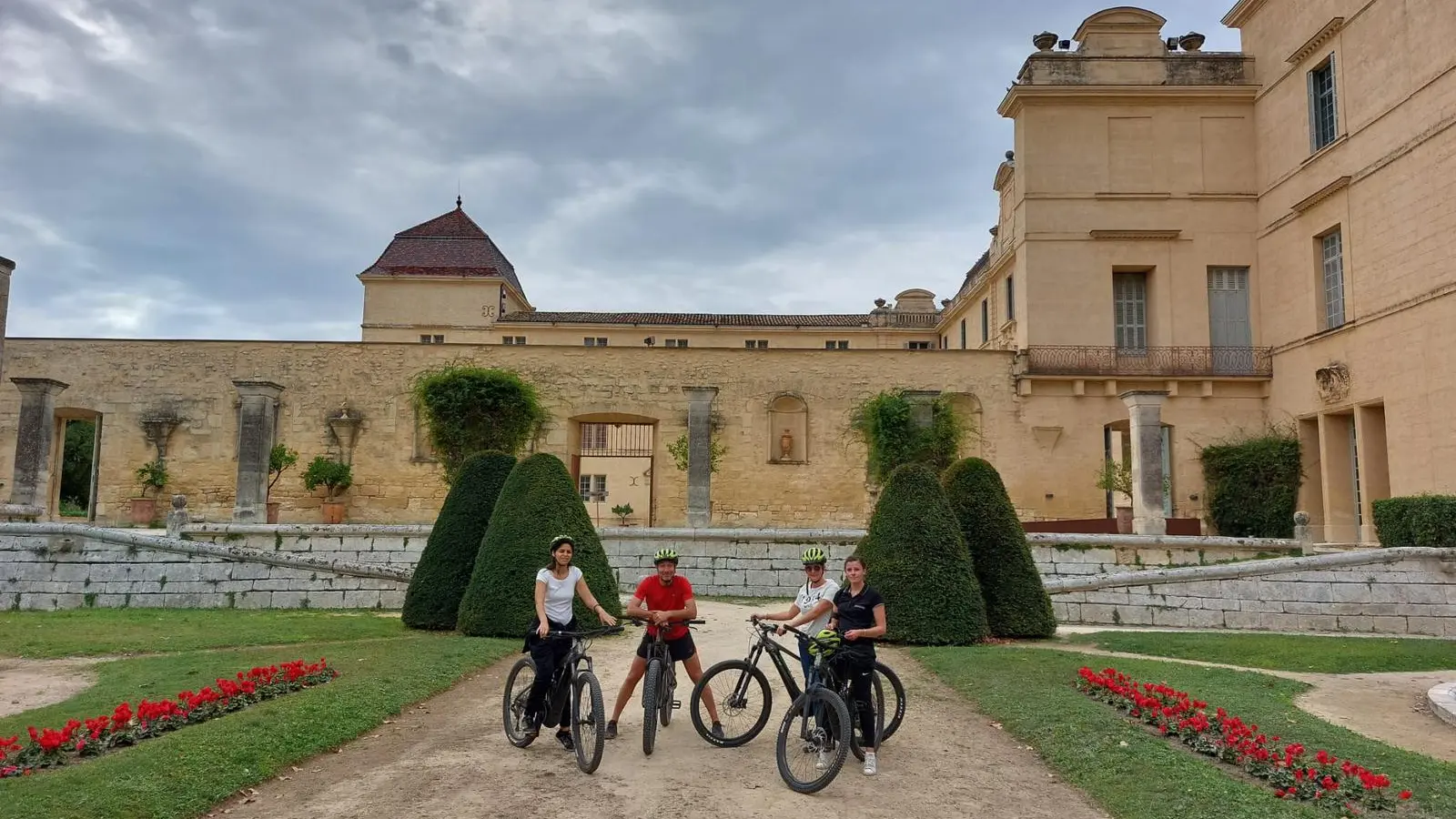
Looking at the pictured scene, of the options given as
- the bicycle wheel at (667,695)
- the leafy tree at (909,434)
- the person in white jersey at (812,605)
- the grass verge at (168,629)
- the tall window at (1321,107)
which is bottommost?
the grass verge at (168,629)

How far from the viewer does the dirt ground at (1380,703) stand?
682 centimetres

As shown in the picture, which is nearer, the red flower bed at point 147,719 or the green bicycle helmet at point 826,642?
the red flower bed at point 147,719

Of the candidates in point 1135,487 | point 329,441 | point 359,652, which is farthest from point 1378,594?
point 329,441

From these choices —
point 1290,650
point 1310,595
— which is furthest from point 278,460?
point 1310,595

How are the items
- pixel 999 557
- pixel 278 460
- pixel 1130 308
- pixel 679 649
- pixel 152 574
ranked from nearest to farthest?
1. pixel 679 649
2. pixel 999 557
3. pixel 152 574
4. pixel 278 460
5. pixel 1130 308

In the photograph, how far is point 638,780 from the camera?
523 centimetres

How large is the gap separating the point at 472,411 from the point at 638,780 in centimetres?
1592

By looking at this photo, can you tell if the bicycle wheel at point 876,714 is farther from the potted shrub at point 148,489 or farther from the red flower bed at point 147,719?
the potted shrub at point 148,489

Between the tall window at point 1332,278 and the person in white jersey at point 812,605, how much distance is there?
19.5 metres

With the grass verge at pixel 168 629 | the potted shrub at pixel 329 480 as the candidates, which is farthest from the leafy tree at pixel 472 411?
the grass verge at pixel 168 629

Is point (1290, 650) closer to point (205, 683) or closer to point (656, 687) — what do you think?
point (656, 687)

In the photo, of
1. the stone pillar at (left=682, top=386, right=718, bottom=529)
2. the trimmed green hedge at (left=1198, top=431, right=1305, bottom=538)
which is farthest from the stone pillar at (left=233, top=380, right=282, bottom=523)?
the trimmed green hedge at (left=1198, top=431, right=1305, bottom=538)

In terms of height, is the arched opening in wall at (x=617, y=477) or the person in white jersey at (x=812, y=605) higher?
the arched opening in wall at (x=617, y=477)

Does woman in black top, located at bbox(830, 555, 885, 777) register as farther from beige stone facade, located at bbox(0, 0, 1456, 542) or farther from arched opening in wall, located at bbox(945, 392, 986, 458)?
arched opening in wall, located at bbox(945, 392, 986, 458)
